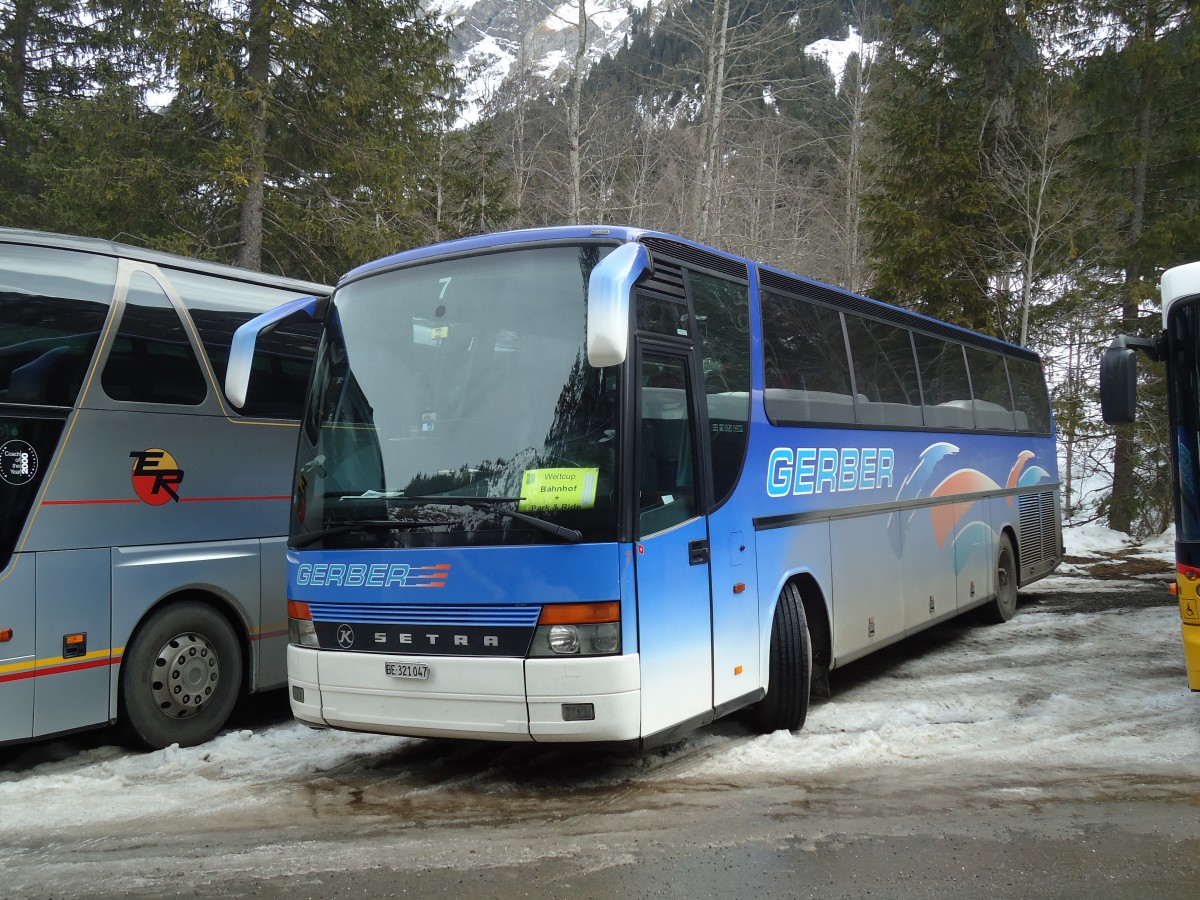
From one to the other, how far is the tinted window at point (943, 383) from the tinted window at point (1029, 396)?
6.76 ft

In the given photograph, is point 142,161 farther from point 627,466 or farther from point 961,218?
point 961,218

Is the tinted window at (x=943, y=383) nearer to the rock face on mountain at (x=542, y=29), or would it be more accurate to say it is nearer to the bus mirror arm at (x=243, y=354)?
the bus mirror arm at (x=243, y=354)

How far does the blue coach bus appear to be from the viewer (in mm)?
5281

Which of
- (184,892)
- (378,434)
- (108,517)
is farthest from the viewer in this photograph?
(108,517)

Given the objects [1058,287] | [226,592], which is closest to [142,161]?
[226,592]

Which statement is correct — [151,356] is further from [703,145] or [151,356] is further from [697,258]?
[703,145]

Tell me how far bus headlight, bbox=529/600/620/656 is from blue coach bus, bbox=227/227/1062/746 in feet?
0.04

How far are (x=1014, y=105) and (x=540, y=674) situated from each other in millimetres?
21606

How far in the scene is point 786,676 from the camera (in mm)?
6773

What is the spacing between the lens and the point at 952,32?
23.3 m

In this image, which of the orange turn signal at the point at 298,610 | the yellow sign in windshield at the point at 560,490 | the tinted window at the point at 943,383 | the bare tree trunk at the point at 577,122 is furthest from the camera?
the bare tree trunk at the point at 577,122

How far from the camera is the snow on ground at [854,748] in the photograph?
588cm

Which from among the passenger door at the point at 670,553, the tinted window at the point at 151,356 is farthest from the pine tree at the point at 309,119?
the passenger door at the point at 670,553

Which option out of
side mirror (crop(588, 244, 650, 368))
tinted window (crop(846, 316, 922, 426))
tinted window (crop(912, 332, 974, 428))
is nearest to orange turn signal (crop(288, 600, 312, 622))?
Result: side mirror (crop(588, 244, 650, 368))
